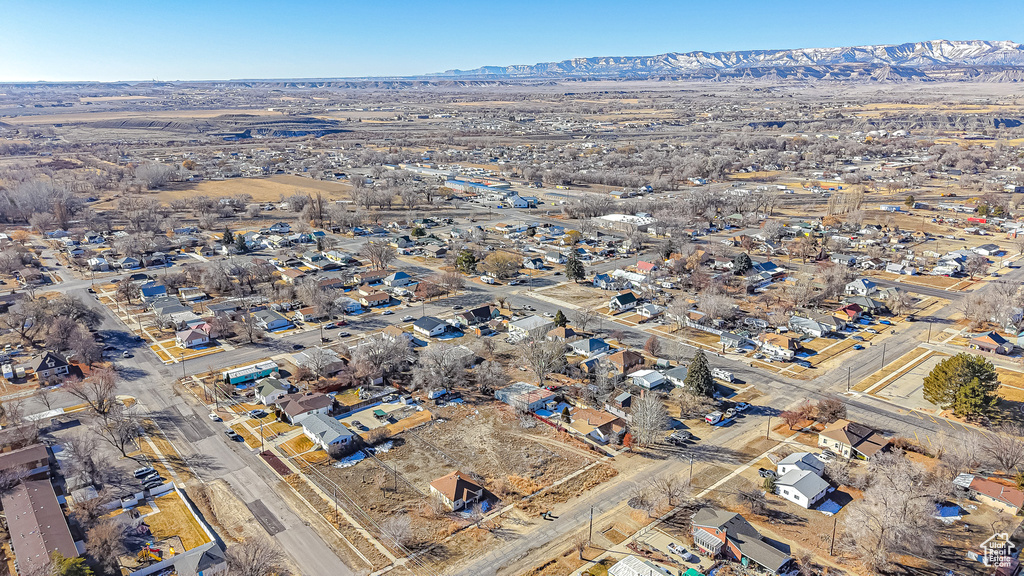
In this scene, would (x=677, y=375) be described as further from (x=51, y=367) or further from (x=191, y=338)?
(x=51, y=367)

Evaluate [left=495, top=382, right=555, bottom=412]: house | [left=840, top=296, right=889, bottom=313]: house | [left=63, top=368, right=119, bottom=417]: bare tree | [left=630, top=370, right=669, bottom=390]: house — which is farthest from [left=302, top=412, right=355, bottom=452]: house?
[left=840, top=296, right=889, bottom=313]: house

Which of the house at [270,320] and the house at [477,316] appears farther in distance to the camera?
the house at [477,316]

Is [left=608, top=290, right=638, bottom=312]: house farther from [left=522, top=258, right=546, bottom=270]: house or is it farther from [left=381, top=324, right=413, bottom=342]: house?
[left=381, top=324, right=413, bottom=342]: house

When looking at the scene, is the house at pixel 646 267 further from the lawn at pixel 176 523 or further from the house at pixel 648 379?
the lawn at pixel 176 523

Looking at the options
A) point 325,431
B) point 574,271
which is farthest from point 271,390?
point 574,271

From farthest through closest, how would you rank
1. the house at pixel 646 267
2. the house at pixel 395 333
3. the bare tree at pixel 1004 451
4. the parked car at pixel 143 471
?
the house at pixel 646 267, the house at pixel 395 333, the parked car at pixel 143 471, the bare tree at pixel 1004 451

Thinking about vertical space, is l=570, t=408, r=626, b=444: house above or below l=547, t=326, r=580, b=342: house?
below

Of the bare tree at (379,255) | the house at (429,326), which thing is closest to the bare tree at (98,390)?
the house at (429,326)

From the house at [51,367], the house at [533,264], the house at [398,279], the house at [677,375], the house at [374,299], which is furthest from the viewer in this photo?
the house at [533,264]
